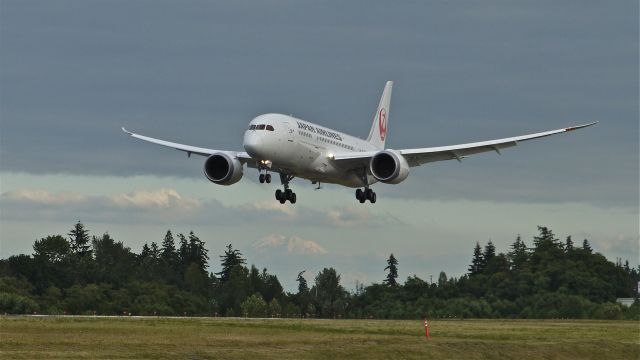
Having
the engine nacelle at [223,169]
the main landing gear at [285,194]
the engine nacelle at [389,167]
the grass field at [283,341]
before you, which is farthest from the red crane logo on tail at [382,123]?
the engine nacelle at [223,169]

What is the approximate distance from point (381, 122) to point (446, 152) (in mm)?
22680

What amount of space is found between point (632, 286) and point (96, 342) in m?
85.8

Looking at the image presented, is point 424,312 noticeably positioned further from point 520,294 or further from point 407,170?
point 407,170

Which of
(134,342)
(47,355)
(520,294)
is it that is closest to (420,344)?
(134,342)

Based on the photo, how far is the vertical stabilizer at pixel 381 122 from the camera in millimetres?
110812

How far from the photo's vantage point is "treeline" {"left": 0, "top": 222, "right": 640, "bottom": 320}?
122 meters

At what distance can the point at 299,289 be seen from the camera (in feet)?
500

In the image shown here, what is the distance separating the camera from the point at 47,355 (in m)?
60.7

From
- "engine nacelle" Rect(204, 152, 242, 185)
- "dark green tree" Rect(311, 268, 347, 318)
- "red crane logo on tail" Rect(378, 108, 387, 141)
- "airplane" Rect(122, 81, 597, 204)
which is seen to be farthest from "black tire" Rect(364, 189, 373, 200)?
"dark green tree" Rect(311, 268, 347, 318)

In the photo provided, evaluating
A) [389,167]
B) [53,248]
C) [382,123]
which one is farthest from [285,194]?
[53,248]

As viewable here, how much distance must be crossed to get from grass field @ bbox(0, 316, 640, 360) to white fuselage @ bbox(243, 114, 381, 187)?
9652 millimetres

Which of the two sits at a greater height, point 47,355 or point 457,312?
point 457,312

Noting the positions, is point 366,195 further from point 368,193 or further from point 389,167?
point 389,167

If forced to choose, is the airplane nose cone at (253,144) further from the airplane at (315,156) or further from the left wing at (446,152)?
the left wing at (446,152)
